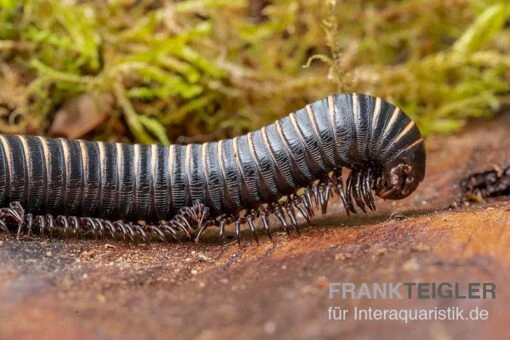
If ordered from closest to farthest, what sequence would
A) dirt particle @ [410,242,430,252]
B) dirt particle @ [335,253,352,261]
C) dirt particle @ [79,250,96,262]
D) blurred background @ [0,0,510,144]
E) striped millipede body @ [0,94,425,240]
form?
dirt particle @ [410,242,430,252] → dirt particle @ [335,253,352,261] → dirt particle @ [79,250,96,262] → striped millipede body @ [0,94,425,240] → blurred background @ [0,0,510,144]

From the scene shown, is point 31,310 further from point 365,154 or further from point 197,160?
point 365,154

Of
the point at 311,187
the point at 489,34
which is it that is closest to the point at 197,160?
the point at 311,187

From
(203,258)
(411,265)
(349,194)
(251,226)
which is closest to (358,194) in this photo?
(349,194)

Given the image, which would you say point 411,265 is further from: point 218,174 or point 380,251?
point 218,174

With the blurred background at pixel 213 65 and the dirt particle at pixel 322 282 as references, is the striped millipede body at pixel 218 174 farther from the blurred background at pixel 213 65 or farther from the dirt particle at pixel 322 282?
the blurred background at pixel 213 65

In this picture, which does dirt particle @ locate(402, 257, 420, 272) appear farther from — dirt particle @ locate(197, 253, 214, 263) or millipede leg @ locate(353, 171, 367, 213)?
millipede leg @ locate(353, 171, 367, 213)

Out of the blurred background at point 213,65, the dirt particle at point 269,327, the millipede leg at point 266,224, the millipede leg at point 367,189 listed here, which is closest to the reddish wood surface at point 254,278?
the dirt particle at point 269,327

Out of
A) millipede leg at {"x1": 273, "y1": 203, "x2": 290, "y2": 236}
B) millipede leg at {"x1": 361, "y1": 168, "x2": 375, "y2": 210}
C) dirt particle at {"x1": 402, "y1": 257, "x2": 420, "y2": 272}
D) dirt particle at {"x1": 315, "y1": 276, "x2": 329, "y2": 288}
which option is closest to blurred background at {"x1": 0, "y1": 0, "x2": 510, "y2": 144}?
millipede leg at {"x1": 361, "y1": 168, "x2": 375, "y2": 210}
